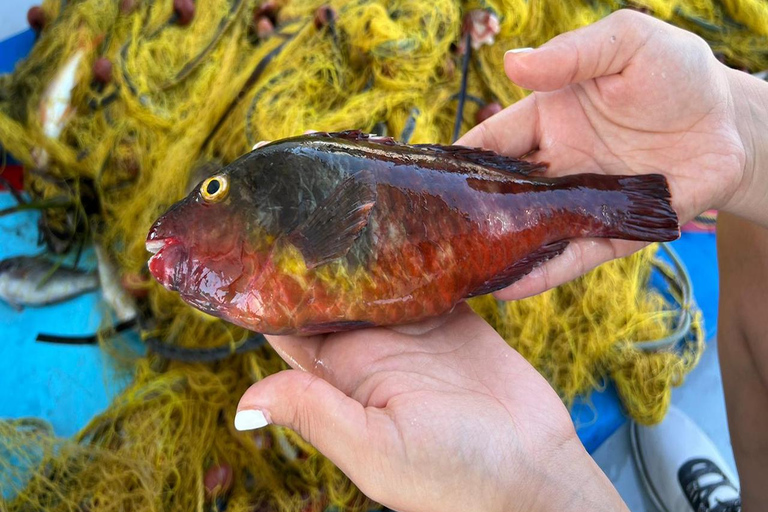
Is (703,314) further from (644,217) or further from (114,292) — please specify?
(114,292)

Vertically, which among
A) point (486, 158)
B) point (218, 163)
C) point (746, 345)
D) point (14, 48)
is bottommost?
point (746, 345)

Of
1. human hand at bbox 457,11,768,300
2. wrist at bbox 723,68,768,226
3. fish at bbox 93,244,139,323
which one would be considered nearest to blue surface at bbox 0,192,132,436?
fish at bbox 93,244,139,323

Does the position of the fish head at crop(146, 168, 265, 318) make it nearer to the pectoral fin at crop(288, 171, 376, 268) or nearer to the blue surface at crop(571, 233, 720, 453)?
the pectoral fin at crop(288, 171, 376, 268)

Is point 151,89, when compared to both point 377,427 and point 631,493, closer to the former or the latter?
point 377,427

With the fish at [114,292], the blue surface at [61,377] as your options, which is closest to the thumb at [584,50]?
the blue surface at [61,377]

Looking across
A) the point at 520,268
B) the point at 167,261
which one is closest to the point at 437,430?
the point at 520,268

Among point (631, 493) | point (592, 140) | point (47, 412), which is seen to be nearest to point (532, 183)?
point (592, 140)
